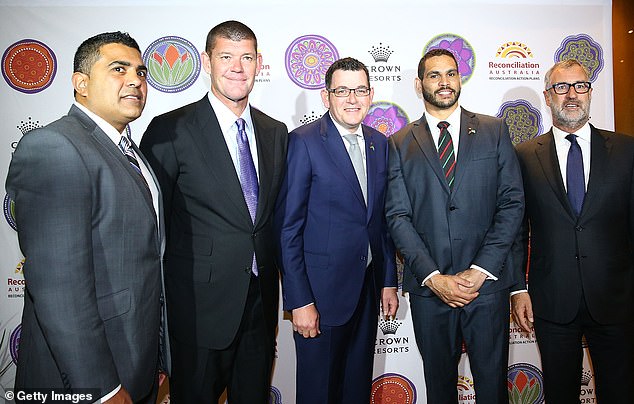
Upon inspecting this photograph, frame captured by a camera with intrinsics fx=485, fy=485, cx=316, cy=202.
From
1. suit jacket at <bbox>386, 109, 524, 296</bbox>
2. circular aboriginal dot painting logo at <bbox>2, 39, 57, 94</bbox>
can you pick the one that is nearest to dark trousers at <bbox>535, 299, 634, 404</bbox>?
suit jacket at <bbox>386, 109, 524, 296</bbox>

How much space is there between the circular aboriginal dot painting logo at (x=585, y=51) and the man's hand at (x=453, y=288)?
2.07 meters

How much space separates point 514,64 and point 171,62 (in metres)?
2.34

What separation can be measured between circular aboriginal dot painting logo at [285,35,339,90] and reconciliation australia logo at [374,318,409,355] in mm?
1739

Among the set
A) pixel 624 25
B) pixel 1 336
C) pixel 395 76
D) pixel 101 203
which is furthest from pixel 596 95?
pixel 1 336

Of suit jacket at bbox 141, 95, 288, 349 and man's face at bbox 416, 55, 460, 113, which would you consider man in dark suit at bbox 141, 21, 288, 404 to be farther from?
man's face at bbox 416, 55, 460, 113

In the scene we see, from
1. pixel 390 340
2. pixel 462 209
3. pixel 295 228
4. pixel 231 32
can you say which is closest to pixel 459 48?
pixel 462 209

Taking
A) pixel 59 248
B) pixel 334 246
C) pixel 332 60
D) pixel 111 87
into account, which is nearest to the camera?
pixel 59 248

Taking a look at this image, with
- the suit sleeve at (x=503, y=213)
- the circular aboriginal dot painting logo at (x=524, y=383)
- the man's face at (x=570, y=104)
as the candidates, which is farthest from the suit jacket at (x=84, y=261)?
the circular aboriginal dot painting logo at (x=524, y=383)

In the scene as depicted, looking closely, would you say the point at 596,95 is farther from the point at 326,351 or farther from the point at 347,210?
the point at 326,351

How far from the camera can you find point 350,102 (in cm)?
244

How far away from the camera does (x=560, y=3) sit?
3.43 metres

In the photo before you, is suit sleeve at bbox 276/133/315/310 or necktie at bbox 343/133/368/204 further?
necktie at bbox 343/133/368/204

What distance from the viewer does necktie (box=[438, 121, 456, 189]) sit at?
7.91 feet

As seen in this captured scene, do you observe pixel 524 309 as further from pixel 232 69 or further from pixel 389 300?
pixel 232 69
